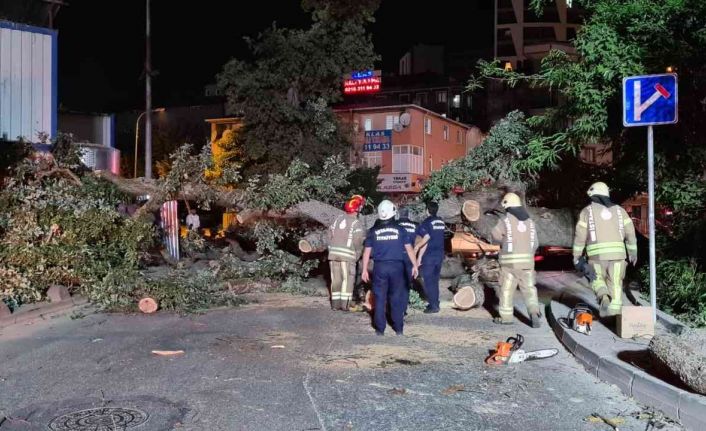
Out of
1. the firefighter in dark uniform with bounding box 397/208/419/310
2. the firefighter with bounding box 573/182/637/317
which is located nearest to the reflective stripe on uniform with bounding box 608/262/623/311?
the firefighter with bounding box 573/182/637/317

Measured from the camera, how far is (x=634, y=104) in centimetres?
767

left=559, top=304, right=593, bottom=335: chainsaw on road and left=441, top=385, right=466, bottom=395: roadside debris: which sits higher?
left=559, top=304, right=593, bottom=335: chainsaw on road

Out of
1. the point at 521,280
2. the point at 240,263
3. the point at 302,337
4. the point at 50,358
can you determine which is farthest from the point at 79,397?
the point at 240,263

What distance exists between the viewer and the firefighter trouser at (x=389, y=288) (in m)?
8.53

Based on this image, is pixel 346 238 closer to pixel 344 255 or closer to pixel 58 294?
pixel 344 255

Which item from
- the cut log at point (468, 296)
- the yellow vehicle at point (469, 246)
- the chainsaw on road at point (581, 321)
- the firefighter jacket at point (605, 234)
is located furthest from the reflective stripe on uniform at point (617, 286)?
the yellow vehicle at point (469, 246)

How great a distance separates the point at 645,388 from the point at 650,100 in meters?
3.33

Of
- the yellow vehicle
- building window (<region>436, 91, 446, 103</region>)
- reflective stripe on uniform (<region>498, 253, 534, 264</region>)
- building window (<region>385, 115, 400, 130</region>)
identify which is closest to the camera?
reflective stripe on uniform (<region>498, 253, 534, 264</region>)

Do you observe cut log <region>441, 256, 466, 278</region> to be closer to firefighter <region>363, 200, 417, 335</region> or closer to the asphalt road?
the asphalt road

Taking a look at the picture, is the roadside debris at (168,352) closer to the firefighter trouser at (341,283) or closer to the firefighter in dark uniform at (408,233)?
the firefighter in dark uniform at (408,233)

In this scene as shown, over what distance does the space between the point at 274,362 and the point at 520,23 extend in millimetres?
68304

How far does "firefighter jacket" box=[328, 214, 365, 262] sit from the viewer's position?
35.5 feet

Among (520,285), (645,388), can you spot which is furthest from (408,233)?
(645,388)

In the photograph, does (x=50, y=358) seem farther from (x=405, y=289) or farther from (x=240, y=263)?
(x=240, y=263)
